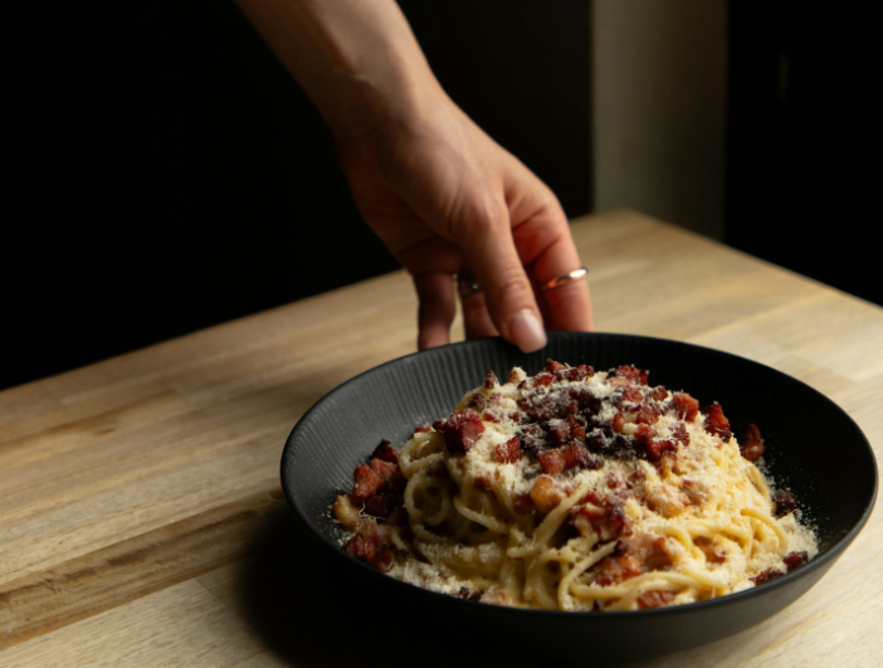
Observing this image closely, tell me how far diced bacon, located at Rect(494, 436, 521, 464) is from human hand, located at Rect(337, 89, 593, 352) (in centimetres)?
41

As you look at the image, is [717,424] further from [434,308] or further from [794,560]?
[434,308]

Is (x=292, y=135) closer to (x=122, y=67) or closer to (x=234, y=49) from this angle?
(x=234, y=49)

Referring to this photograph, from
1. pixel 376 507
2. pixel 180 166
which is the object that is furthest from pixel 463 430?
pixel 180 166

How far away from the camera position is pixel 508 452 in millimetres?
1342

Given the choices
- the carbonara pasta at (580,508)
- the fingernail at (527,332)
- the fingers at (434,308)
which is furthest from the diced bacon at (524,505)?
the fingers at (434,308)

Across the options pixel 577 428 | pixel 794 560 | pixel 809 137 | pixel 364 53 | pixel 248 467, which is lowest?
pixel 809 137

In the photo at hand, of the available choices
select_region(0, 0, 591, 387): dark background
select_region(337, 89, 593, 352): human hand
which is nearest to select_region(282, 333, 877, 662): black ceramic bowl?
select_region(337, 89, 593, 352): human hand

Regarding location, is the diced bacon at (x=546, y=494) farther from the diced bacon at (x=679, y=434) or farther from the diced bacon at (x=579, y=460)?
the diced bacon at (x=679, y=434)

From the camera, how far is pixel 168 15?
2.73 m

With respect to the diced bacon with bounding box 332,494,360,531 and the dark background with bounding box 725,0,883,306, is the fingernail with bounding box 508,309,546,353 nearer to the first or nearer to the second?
the diced bacon with bounding box 332,494,360,531

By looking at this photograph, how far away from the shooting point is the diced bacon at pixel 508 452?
134 cm

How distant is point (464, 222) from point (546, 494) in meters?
0.76

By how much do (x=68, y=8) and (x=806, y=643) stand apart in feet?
7.63

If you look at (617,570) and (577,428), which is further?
(577,428)
